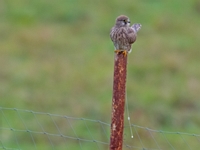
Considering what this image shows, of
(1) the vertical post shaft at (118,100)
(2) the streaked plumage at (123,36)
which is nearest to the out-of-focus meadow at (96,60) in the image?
(2) the streaked plumage at (123,36)

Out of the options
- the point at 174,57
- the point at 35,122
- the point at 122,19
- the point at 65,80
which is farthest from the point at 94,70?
the point at 122,19

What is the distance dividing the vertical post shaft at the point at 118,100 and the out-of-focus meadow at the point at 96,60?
5.32 meters

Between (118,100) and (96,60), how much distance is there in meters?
8.55

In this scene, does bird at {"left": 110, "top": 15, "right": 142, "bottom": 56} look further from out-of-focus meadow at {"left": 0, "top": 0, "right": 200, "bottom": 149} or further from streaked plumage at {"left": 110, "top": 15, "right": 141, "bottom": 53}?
out-of-focus meadow at {"left": 0, "top": 0, "right": 200, "bottom": 149}

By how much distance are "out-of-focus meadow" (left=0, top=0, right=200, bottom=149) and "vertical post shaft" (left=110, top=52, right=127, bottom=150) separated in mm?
5315

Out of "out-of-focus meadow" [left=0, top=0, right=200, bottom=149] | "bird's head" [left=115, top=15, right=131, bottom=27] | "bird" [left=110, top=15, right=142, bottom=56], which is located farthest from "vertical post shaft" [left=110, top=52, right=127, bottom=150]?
"out-of-focus meadow" [left=0, top=0, right=200, bottom=149]

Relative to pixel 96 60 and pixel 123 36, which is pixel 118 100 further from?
pixel 96 60

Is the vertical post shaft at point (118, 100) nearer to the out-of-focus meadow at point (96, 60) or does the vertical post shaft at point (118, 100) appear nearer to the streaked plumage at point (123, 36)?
the streaked plumage at point (123, 36)

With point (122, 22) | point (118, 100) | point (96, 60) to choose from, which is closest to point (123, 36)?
point (122, 22)

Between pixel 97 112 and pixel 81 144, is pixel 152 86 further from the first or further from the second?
pixel 81 144

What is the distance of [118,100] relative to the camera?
516 cm

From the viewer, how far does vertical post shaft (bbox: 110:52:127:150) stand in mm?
5152

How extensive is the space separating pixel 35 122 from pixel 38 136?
36cm

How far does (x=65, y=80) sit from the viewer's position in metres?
12.6
